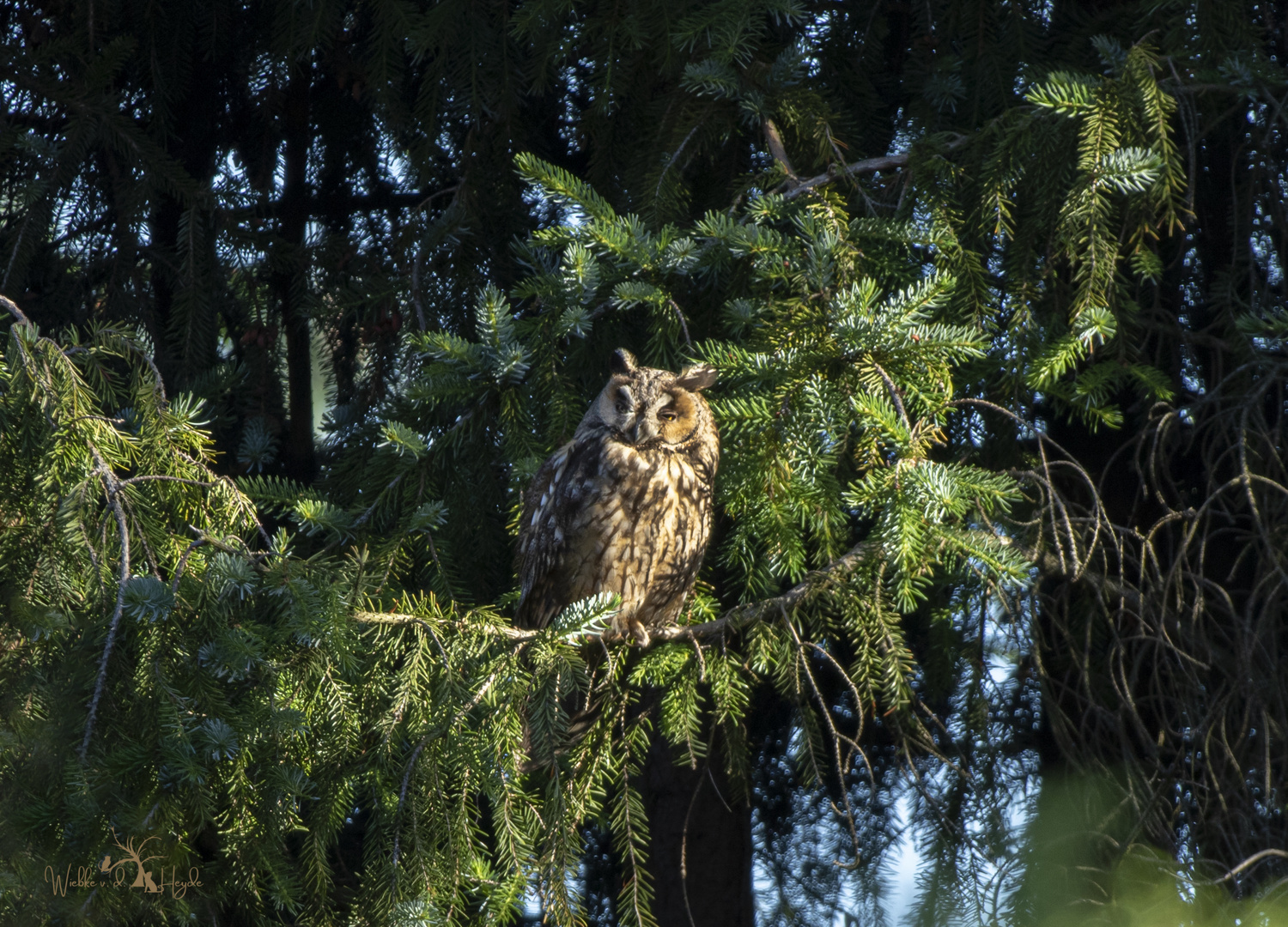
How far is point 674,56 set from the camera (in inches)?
90.6

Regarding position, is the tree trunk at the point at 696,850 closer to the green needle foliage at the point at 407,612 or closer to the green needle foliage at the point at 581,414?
the green needle foliage at the point at 581,414

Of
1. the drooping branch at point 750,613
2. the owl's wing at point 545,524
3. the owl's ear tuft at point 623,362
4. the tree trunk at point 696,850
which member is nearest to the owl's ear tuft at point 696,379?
the owl's ear tuft at point 623,362

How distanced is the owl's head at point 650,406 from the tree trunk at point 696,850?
4.14 feet

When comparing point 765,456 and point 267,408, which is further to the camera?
point 267,408

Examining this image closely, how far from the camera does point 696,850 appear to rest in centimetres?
335

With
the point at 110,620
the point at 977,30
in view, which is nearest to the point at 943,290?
the point at 977,30

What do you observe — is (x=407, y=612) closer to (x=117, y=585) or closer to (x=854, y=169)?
(x=117, y=585)

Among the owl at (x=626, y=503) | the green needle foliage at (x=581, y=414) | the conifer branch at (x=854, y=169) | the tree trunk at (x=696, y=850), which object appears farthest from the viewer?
the tree trunk at (x=696, y=850)

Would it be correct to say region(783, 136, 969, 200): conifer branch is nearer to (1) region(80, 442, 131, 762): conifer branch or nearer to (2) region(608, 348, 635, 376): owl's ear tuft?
(2) region(608, 348, 635, 376): owl's ear tuft

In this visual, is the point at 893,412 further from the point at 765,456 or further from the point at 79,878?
the point at 79,878

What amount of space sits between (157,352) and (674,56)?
64.2 inches

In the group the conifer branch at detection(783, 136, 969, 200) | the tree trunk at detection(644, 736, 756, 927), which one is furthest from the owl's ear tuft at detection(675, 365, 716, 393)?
the tree trunk at detection(644, 736, 756, 927)

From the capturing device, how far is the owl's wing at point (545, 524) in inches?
101

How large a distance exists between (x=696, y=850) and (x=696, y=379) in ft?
5.49
